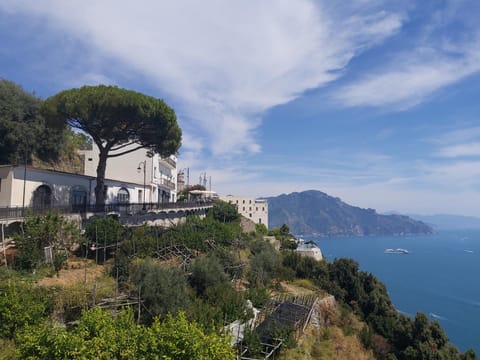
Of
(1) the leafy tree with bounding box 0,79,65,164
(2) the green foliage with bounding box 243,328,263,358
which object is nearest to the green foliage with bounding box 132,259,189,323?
(2) the green foliage with bounding box 243,328,263,358

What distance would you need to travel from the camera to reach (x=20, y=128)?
93.0ft

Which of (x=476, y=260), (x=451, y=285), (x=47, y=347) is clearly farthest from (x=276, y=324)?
(x=476, y=260)

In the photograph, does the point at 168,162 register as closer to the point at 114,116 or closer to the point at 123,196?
the point at 123,196

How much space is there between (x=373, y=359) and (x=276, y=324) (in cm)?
711

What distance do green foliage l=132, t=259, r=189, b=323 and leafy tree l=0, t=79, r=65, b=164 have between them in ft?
60.7

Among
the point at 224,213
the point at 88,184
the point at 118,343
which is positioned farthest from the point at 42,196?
the point at 224,213

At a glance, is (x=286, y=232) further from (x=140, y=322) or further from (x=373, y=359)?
(x=140, y=322)

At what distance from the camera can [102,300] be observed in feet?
41.6

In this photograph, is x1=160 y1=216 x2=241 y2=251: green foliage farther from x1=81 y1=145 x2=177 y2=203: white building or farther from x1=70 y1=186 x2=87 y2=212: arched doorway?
x1=81 y1=145 x2=177 y2=203: white building

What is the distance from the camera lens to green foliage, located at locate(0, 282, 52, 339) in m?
10.3

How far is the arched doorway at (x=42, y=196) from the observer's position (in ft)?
66.2

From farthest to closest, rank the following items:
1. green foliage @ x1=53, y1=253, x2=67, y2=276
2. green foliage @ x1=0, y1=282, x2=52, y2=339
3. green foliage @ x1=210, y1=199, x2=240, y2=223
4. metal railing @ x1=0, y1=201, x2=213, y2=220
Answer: green foliage @ x1=210, y1=199, x2=240, y2=223, metal railing @ x1=0, y1=201, x2=213, y2=220, green foliage @ x1=53, y1=253, x2=67, y2=276, green foliage @ x1=0, y1=282, x2=52, y2=339

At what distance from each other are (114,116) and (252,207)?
55413mm

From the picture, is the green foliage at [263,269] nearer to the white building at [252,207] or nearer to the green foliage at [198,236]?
the green foliage at [198,236]
